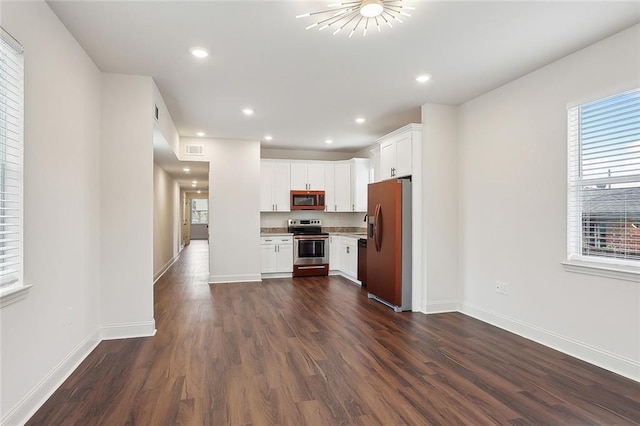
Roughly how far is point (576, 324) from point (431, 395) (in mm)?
1666

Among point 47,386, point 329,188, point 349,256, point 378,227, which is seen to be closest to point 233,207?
point 329,188

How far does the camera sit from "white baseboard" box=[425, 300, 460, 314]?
4.39 metres

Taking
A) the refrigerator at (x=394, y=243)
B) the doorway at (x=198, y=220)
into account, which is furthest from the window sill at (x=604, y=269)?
the doorway at (x=198, y=220)

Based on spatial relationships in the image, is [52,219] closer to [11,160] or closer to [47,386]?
[11,160]

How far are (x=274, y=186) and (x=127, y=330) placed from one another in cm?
413

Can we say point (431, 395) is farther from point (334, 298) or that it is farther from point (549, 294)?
point (334, 298)

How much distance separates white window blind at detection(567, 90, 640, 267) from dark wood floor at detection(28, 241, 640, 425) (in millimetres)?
1020

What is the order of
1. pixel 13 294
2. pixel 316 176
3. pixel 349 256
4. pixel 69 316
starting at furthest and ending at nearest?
pixel 316 176 < pixel 349 256 < pixel 69 316 < pixel 13 294

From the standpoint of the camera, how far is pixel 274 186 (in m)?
7.13

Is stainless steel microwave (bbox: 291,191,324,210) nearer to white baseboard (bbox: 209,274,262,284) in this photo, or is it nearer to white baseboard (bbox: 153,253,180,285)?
white baseboard (bbox: 209,274,262,284)

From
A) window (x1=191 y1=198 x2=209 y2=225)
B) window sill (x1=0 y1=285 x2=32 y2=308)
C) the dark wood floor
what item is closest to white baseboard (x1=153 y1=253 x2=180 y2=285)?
the dark wood floor

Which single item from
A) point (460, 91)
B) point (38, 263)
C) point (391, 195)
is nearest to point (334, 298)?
point (391, 195)

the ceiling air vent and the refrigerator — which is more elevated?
the ceiling air vent

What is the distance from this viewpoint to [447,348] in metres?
3.24
